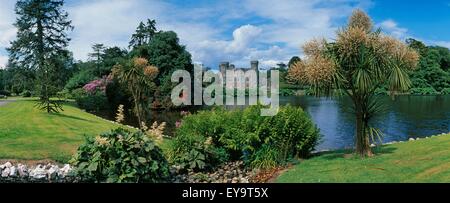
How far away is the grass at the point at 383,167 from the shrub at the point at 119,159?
3.13 meters

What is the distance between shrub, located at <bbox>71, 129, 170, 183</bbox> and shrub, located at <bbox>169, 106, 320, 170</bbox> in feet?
7.90

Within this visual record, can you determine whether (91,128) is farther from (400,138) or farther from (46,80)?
(400,138)

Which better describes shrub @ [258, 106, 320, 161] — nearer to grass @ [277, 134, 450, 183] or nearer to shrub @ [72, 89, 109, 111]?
grass @ [277, 134, 450, 183]

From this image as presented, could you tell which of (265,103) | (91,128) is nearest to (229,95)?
(91,128)

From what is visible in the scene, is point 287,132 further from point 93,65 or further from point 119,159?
point 93,65

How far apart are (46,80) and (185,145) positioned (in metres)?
16.0

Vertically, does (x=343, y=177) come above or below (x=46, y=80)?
below

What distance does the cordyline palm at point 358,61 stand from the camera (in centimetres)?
1102

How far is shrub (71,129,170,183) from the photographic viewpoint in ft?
30.0

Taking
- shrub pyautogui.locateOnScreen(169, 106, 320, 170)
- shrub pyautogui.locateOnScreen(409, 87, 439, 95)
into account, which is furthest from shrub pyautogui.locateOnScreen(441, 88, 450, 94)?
shrub pyautogui.locateOnScreen(169, 106, 320, 170)

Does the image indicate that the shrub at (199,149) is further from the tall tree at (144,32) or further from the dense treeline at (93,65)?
the tall tree at (144,32)

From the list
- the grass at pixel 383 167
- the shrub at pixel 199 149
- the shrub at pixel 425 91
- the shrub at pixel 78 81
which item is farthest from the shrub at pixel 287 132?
the shrub at pixel 425 91

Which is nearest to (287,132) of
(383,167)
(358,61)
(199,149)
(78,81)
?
(199,149)
